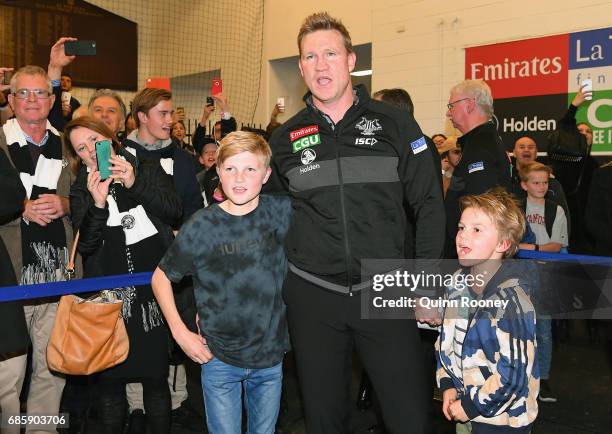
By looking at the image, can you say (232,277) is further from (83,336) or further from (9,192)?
(9,192)

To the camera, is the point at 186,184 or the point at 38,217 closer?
the point at 38,217

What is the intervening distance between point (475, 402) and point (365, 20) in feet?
28.2

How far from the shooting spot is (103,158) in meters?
2.86

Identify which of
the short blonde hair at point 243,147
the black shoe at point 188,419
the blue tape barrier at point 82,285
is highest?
the short blonde hair at point 243,147

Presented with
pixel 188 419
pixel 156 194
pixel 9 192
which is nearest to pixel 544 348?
pixel 188 419

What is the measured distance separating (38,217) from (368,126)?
180 centimetres

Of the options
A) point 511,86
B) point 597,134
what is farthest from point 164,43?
point 597,134

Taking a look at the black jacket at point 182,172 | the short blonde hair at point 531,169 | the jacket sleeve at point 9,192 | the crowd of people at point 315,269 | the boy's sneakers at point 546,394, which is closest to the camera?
the crowd of people at point 315,269

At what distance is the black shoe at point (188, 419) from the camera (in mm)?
3920

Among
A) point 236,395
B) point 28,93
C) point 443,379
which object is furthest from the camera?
point 28,93

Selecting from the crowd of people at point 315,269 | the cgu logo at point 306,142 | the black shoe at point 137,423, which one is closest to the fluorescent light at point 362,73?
the black shoe at point 137,423

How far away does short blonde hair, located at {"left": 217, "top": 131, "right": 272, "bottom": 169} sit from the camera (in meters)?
2.48

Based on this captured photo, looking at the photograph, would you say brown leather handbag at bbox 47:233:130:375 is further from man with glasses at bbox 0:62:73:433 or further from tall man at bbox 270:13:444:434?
tall man at bbox 270:13:444:434

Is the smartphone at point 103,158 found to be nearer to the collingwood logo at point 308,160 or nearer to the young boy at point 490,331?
the collingwood logo at point 308,160
